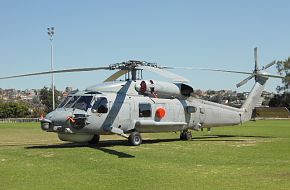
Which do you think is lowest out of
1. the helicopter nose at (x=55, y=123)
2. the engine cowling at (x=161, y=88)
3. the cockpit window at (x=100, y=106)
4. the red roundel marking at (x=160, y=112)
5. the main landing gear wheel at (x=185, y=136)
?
the main landing gear wheel at (x=185, y=136)

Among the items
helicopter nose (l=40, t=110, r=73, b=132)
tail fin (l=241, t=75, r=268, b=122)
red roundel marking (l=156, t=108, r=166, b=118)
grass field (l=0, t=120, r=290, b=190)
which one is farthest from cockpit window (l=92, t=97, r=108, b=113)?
tail fin (l=241, t=75, r=268, b=122)

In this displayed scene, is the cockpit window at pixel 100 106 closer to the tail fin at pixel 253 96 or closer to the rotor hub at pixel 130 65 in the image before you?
the rotor hub at pixel 130 65

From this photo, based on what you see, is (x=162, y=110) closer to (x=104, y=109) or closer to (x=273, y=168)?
(x=104, y=109)

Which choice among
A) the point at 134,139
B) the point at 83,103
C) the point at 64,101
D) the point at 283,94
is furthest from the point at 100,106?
the point at 283,94

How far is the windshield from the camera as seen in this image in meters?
20.0

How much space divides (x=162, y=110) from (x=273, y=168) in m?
10.6

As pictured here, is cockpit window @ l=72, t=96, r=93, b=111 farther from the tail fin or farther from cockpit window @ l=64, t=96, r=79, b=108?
the tail fin

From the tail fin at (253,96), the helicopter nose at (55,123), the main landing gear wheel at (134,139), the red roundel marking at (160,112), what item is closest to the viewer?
the helicopter nose at (55,123)

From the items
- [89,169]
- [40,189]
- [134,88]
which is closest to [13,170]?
[89,169]

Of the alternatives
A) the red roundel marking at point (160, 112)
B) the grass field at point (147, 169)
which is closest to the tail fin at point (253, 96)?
the red roundel marking at point (160, 112)

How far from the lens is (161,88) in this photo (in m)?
22.2

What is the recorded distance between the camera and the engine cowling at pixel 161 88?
21703 millimetres

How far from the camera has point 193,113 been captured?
2489 centimetres

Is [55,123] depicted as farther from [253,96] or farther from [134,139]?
[253,96]
